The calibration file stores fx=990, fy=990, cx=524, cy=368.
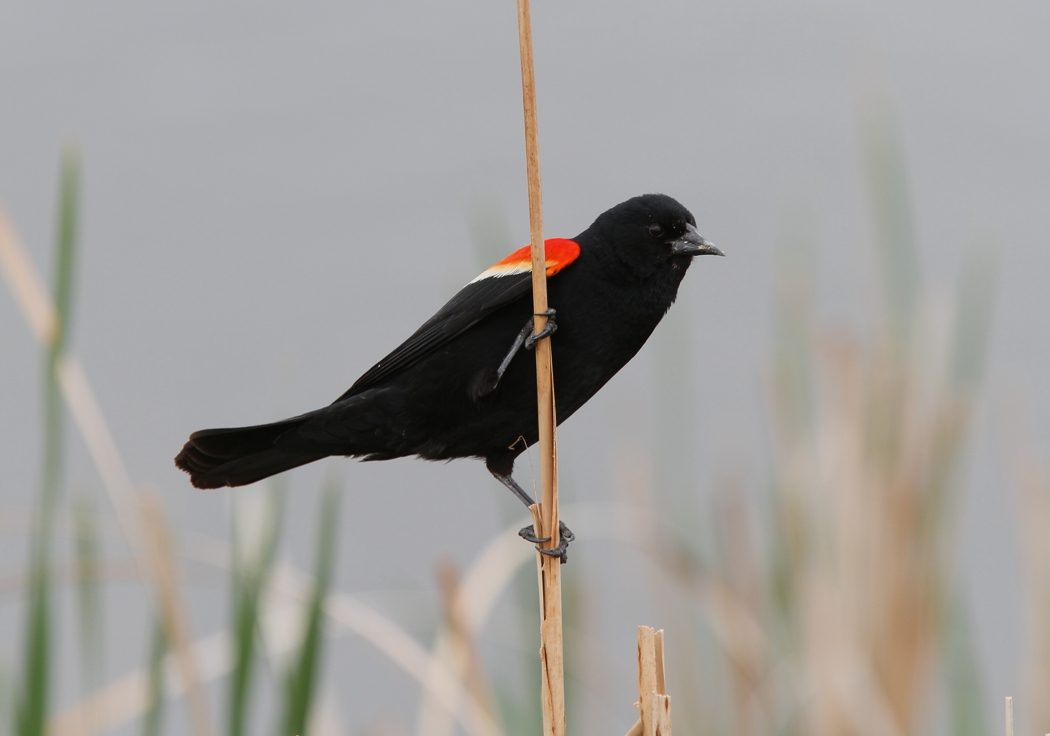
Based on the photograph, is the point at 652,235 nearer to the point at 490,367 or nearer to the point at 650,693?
the point at 490,367

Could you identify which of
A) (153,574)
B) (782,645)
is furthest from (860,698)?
(153,574)

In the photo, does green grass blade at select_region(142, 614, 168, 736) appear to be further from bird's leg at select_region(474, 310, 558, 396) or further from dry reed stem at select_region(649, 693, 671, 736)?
dry reed stem at select_region(649, 693, 671, 736)

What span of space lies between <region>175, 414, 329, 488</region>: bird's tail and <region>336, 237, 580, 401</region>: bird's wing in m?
0.17

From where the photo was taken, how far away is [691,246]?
2.12 metres

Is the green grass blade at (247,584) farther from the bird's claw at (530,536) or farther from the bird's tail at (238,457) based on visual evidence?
the bird's claw at (530,536)

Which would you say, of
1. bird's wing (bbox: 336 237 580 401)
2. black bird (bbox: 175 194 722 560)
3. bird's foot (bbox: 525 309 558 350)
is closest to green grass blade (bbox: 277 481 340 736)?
black bird (bbox: 175 194 722 560)

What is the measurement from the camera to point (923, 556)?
256cm

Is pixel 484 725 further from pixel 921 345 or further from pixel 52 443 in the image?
pixel 921 345

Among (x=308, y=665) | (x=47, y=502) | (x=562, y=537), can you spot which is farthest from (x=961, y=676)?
(x=47, y=502)

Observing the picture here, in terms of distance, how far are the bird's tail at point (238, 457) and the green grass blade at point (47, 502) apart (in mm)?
405

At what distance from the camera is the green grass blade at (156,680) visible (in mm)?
1839

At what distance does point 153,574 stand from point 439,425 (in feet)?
2.05

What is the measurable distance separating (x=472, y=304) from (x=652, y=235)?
0.41 metres

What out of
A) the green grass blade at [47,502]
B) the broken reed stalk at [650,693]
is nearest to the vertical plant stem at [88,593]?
the green grass blade at [47,502]
